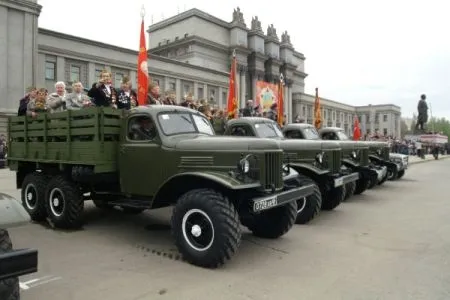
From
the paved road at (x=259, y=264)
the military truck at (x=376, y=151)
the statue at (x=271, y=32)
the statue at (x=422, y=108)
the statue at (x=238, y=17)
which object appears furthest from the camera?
the statue at (x=271, y=32)

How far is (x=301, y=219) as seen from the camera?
8.26m

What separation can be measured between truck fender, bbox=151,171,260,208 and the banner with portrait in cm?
1751

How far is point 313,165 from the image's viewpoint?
29.6 feet

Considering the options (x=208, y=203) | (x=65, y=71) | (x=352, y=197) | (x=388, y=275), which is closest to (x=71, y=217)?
(x=208, y=203)

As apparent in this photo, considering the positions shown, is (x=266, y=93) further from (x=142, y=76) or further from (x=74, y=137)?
(x=74, y=137)

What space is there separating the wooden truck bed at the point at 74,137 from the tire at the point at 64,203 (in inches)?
16.1

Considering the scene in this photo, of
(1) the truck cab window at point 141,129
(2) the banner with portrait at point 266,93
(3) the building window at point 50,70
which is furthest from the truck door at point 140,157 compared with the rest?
(3) the building window at point 50,70

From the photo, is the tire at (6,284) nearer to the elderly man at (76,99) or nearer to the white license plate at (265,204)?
the white license plate at (265,204)

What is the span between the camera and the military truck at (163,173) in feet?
18.6

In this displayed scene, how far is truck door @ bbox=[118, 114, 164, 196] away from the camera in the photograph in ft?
21.9

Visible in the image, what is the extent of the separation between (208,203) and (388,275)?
7.53 feet

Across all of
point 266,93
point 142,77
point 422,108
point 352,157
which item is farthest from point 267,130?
point 422,108

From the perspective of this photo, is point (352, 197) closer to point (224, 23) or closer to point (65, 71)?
point (65, 71)

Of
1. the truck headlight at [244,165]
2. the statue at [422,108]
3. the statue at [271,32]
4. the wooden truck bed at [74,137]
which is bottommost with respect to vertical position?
the truck headlight at [244,165]
